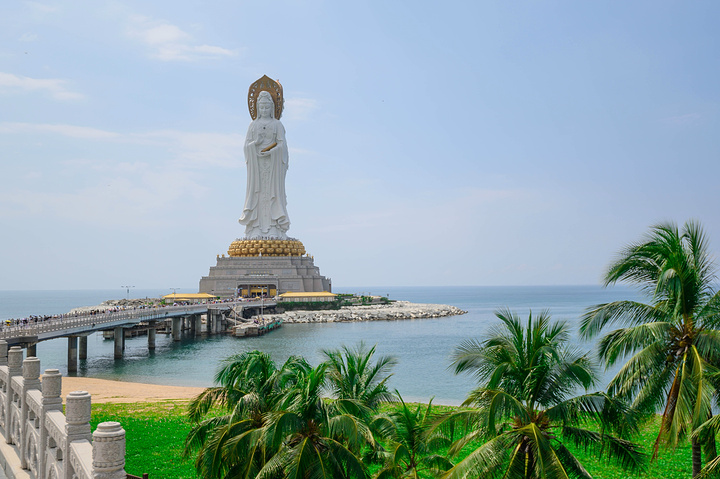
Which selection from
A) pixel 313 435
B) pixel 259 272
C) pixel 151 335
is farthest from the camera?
pixel 259 272

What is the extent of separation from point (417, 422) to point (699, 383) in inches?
153

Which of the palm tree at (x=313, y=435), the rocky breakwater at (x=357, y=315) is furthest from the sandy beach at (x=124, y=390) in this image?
the rocky breakwater at (x=357, y=315)

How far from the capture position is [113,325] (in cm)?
3494

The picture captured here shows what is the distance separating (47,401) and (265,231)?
5825cm

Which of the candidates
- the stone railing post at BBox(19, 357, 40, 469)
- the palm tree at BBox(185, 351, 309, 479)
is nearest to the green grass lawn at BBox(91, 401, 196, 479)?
the palm tree at BBox(185, 351, 309, 479)

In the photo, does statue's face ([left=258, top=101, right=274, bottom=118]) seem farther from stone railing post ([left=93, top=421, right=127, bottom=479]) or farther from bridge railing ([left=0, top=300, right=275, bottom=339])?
stone railing post ([left=93, top=421, right=127, bottom=479])

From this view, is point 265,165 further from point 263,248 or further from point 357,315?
point 357,315

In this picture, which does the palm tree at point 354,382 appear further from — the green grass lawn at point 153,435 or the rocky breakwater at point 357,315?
the rocky breakwater at point 357,315

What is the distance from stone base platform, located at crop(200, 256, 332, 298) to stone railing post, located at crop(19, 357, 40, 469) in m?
53.7

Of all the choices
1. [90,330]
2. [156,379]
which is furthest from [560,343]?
[90,330]

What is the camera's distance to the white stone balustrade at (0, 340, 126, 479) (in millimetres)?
4523

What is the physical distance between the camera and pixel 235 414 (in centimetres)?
912

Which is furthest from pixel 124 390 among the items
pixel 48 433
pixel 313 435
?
pixel 48 433

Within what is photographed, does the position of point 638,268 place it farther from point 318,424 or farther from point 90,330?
point 90,330
